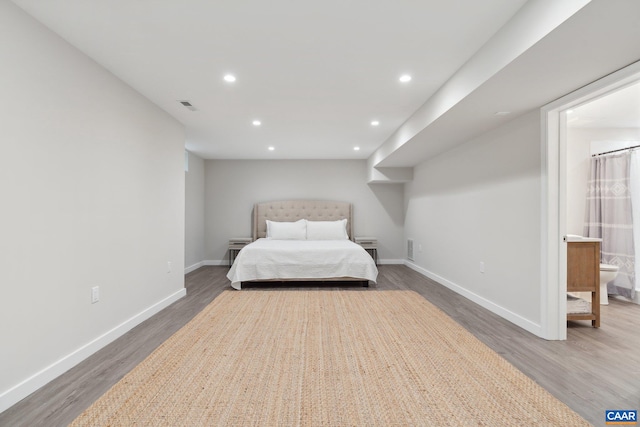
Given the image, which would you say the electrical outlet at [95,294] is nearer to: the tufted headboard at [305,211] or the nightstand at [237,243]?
the nightstand at [237,243]

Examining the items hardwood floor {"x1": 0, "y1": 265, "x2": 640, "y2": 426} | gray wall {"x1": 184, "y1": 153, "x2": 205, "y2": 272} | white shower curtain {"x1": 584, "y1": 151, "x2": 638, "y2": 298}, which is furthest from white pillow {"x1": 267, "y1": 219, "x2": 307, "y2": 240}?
white shower curtain {"x1": 584, "y1": 151, "x2": 638, "y2": 298}

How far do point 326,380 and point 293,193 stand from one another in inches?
187

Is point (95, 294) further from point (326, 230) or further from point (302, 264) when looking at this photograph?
point (326, 230)

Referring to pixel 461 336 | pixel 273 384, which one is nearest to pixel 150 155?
pixel 273 384

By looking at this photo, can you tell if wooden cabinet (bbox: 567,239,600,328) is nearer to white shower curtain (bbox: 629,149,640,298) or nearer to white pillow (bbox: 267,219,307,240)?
white shower curtain (bbox: 629,149,640,298)

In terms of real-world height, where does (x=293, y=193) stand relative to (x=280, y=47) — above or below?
below

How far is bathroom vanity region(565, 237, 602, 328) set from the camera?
9.00 ft

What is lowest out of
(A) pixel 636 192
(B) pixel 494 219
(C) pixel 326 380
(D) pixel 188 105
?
(C) pixel 326 380

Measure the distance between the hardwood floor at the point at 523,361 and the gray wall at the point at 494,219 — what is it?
0.89 feet

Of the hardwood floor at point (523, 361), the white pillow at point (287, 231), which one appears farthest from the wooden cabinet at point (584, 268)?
the white pillow at point (287, 231)

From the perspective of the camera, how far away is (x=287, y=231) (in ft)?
18.7

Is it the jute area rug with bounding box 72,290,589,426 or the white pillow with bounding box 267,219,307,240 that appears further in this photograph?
the white pillow with bounding box 267,219,307,240

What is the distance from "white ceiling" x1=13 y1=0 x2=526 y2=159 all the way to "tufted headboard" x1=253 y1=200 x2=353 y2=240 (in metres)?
2.83

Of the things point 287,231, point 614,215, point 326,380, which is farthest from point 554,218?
point 287,231
